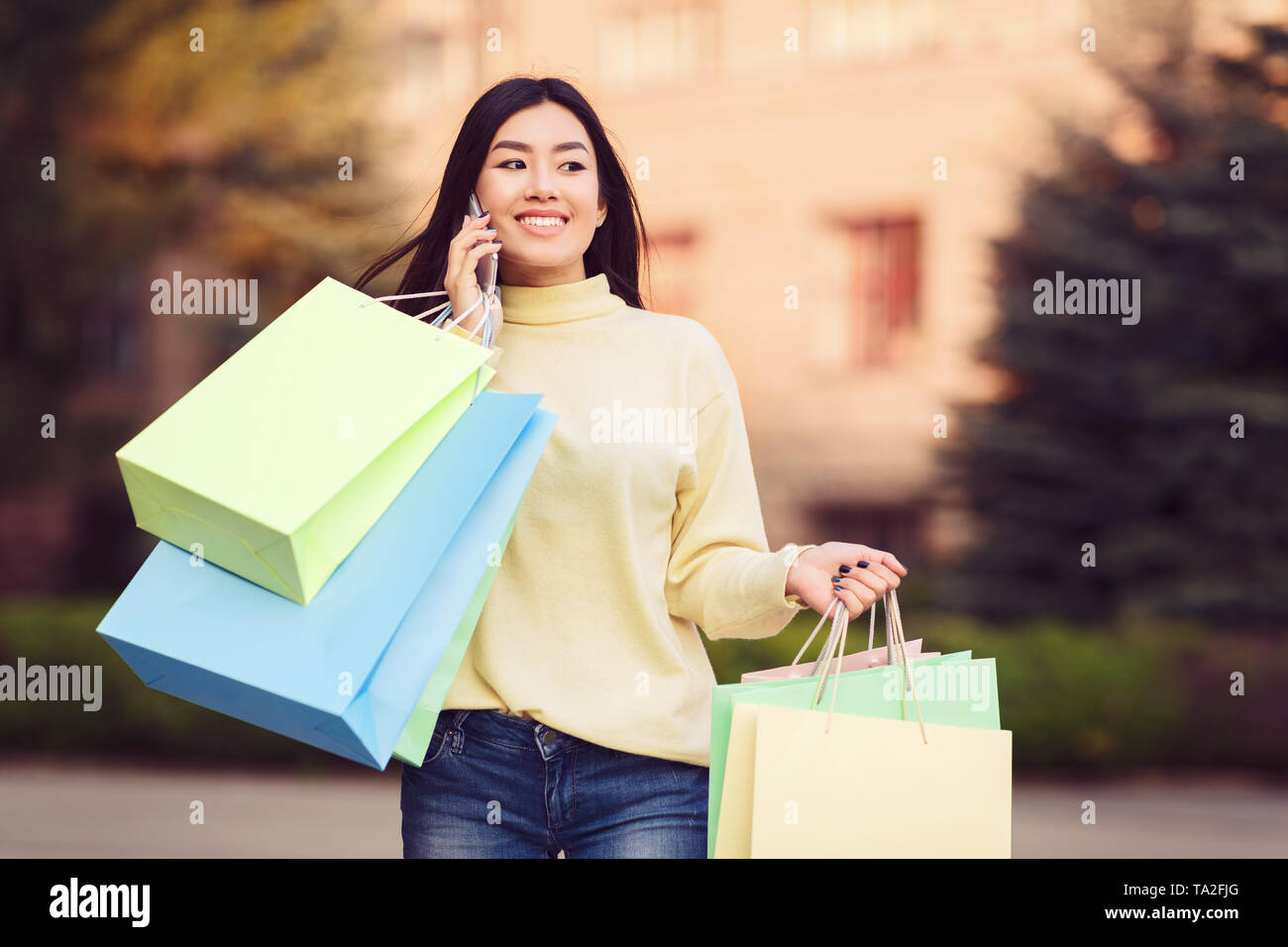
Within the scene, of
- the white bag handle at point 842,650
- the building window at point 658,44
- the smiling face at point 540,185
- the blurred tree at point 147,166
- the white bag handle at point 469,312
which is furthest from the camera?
the building window at point 658,44

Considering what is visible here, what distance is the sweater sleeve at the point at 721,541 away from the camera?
2.21 m

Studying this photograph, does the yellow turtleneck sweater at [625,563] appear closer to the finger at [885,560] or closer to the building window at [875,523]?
the finger at [885,560]

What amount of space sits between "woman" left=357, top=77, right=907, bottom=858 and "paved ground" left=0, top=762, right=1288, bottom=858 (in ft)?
19.1

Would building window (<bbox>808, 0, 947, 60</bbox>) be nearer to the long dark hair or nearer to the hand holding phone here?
the long dark hair

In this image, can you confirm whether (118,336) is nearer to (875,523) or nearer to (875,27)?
(875,523)

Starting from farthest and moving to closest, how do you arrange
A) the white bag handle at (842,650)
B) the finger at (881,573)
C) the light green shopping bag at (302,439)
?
1. the finger at (881,573)
2. the white bag handle at (842,650)
3. the light green shopping bag at (302,439)

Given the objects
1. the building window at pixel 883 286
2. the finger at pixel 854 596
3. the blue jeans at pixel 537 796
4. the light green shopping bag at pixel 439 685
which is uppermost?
the building window at pixel 883 286

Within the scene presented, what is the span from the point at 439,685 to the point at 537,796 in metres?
0.35

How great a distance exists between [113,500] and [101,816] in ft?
25.3

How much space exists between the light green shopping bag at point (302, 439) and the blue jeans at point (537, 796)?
1.69 ft

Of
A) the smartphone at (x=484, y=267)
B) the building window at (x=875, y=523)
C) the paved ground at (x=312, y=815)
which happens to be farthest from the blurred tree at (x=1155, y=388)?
the smartphone at (x=484, y=267)

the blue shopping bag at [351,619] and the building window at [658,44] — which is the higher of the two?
the building window at [658,44]

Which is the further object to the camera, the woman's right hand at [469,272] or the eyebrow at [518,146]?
the eyebrow at [518,146]

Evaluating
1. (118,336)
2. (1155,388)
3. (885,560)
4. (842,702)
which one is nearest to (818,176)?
(1155,388)
